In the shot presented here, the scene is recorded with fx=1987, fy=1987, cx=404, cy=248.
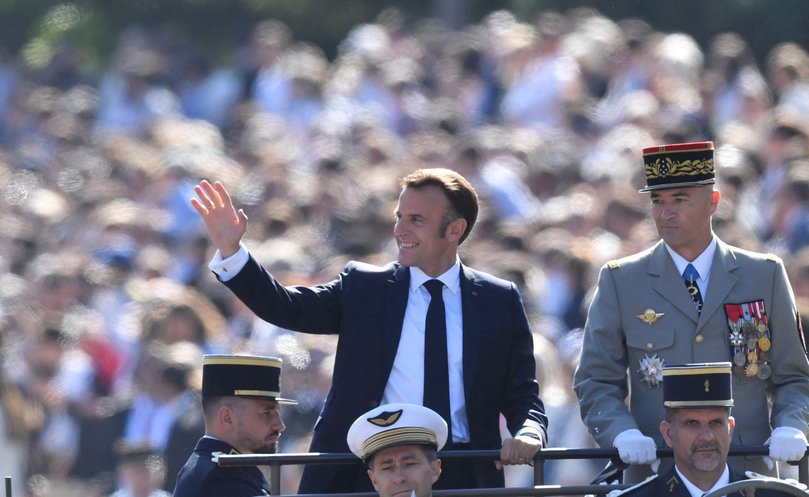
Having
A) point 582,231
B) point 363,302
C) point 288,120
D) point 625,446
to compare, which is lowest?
point 625,446

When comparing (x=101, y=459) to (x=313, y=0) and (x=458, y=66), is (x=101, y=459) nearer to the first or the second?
(x=458, y=66)

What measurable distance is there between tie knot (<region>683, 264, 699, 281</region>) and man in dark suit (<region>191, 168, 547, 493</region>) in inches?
23.3

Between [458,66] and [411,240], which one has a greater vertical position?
[458,66]

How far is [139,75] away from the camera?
15734 mm

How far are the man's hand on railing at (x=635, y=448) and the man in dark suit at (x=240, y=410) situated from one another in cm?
117

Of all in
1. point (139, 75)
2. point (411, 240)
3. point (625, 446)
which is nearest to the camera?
point (625, 446)

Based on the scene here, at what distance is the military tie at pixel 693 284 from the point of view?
22.9ft

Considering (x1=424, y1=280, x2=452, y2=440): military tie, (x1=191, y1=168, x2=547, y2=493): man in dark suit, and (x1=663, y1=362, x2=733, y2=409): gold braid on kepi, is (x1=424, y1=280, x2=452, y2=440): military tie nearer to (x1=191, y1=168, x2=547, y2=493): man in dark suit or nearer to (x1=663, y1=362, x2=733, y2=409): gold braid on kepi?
(x1=191, y1=168, x2=547, y2=493): man in dark suit

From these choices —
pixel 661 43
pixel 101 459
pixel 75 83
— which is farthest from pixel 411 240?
pixel 75 83

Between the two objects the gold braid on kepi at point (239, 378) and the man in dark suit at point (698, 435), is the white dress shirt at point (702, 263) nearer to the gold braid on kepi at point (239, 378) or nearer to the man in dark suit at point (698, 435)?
the man in dark suit at point (698, 435)

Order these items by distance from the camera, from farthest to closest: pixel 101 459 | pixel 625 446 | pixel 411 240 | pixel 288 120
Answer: pixel 288 120
pixel 101 459
pixel 411 240
pixel 625 446

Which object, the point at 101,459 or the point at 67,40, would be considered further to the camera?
the point at 67,40

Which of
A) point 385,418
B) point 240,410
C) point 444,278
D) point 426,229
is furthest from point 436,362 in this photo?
point 240,410

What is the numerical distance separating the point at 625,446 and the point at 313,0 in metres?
10.4
